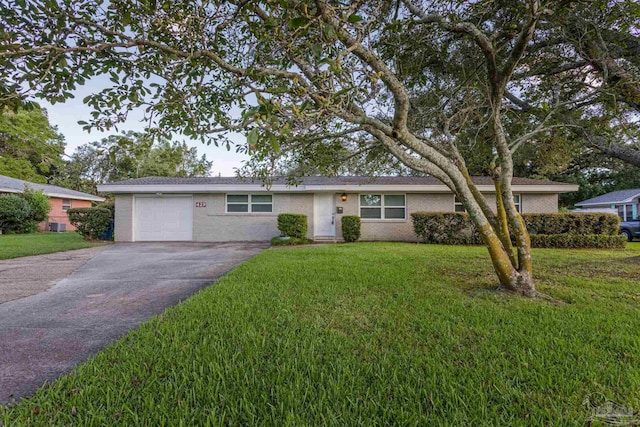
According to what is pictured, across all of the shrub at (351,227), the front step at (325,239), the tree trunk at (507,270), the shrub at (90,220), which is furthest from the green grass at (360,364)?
the shrub at (90,220)

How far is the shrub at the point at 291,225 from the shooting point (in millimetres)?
12234

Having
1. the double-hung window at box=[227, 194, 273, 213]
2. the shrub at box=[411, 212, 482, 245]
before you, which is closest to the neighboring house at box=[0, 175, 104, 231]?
the double-hung window at box=[227, 194, 273, 213]

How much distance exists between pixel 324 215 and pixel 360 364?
11555 mm

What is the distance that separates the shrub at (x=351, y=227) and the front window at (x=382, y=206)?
1.07 m

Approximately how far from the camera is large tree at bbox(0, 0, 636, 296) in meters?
2.83

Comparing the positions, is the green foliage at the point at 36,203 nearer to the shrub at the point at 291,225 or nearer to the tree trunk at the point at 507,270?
the shrub at the point at 291,225

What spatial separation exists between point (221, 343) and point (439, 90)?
6308 millimetres

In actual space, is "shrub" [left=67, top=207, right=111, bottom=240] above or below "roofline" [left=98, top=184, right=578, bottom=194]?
below

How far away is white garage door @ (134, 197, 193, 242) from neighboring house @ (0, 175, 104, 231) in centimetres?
1057

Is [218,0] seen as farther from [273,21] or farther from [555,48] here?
[555,48]

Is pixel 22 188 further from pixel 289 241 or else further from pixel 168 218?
pixel 289 241

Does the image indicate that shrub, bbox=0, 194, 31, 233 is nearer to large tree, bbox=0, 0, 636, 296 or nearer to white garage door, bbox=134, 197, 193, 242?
white garage door, bbox=134, 197, 193, 242

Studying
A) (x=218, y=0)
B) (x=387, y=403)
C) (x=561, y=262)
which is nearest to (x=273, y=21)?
(x=218, y=0)

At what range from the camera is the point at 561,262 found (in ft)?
23.5
